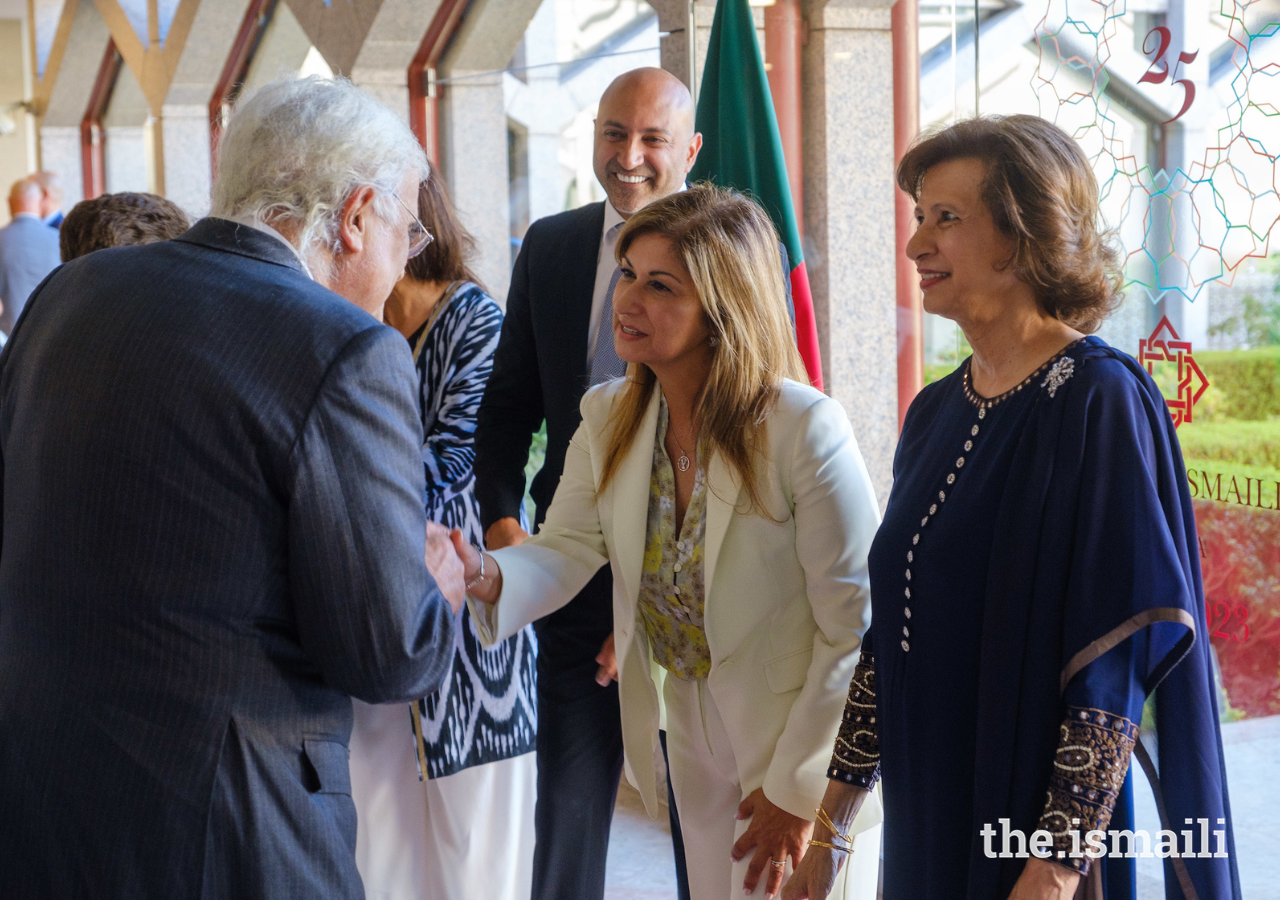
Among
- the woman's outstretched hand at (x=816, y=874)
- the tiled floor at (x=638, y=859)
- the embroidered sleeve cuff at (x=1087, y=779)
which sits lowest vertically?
the tiled floor at (x=638, y=859)

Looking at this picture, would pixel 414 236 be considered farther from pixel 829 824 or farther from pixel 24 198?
pixel 24 198

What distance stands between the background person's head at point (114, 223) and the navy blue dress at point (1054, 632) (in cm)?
208

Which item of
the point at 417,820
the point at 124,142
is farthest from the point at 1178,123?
the point at 124,142

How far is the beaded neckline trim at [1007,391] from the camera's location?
1564 millimetres

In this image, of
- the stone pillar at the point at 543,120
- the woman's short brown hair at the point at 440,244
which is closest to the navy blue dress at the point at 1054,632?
the woman's short brown hair at the point at 440,244

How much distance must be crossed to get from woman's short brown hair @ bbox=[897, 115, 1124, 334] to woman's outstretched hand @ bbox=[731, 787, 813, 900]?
89cm

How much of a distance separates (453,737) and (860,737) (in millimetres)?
1133

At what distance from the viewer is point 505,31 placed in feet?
17.9

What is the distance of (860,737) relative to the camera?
1.80 meters

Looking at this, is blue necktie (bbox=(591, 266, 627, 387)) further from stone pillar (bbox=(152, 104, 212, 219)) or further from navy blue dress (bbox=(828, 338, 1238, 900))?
stone pillar (bbox=(152, 104, 212, 219))

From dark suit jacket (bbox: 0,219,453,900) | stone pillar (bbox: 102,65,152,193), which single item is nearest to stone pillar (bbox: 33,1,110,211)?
stone pillar (bbox: 102,65,152,193)

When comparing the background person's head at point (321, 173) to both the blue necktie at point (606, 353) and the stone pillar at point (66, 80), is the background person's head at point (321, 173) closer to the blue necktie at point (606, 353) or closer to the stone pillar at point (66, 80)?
the blue necktie at point (606, 353)

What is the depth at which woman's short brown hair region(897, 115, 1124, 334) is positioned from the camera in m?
1.58

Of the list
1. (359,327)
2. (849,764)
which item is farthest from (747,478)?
(359,327)
